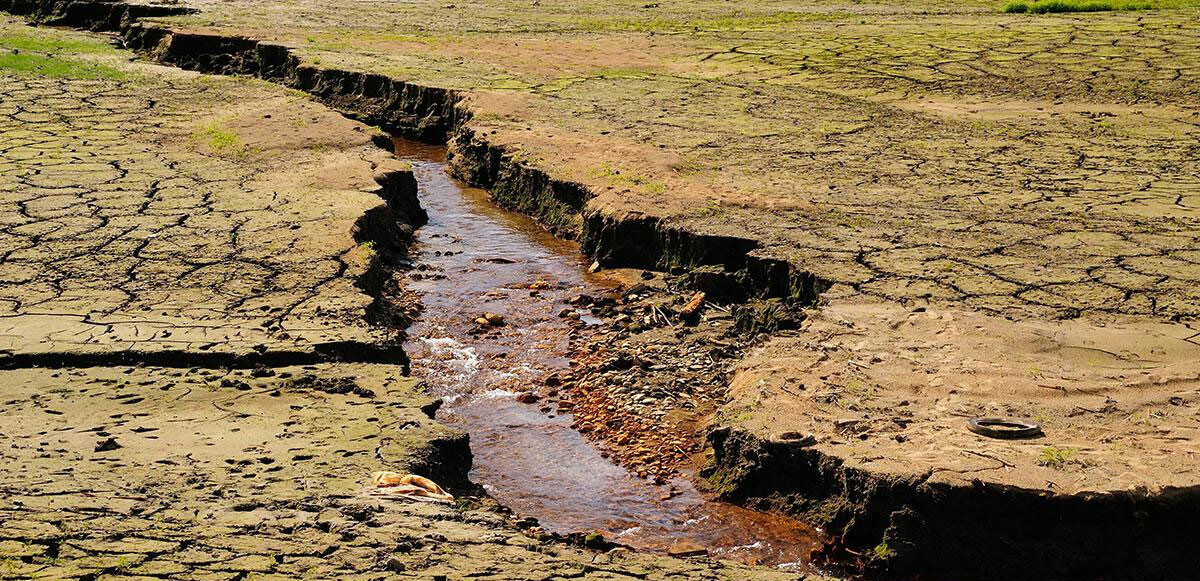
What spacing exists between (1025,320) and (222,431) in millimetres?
3282

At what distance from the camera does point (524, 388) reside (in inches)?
240

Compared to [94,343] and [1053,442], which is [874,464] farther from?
[94,343]

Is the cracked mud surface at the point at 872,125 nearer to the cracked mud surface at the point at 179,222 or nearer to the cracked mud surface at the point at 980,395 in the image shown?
the cracked mud surface at the point at 980,395

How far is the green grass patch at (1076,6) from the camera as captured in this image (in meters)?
15.0

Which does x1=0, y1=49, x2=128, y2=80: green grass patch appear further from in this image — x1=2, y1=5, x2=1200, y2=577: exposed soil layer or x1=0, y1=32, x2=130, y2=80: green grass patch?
x1=2, y1=5, x2=1200, y2=577: exposed soil layer

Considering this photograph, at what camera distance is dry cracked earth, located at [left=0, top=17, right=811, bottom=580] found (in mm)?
3928

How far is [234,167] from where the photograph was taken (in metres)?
8.66

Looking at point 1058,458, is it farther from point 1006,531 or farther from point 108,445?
point 108,445

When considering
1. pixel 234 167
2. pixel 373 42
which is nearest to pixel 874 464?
pixel 234 167

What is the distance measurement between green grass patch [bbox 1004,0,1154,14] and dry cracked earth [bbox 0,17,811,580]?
28.7ft

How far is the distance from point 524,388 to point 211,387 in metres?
1.41

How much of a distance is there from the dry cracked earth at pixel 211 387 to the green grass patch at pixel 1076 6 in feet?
28.7

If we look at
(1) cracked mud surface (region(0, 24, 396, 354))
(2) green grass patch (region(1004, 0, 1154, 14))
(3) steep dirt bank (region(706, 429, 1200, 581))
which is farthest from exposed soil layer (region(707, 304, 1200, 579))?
(2) green grass patch (region(1004, 0, 1154, 14))

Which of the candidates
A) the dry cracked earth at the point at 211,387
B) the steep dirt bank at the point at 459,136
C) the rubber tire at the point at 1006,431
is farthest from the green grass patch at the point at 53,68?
the rubber tire at the point at 1006,431
